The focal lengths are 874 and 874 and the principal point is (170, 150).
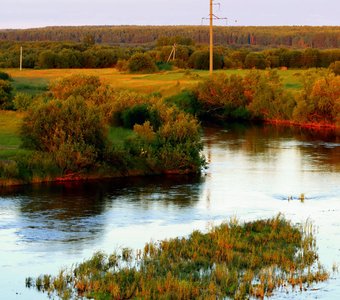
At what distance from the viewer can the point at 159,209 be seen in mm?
25344

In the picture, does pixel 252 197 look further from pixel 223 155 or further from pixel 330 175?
pixel 223 155

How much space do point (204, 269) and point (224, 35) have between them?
5207 inches

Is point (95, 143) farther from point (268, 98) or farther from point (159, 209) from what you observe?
point (268, 98)

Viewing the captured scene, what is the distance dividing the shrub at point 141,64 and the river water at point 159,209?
3295 cm

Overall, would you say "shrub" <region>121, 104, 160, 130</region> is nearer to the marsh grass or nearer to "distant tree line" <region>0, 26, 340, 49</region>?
the marsh grass

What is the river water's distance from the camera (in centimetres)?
1955

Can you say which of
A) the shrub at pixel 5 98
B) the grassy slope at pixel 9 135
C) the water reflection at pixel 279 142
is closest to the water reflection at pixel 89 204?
the grassy slope at pixel 9 135

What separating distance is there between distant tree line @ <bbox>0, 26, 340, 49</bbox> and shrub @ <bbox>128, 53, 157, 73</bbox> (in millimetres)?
58098

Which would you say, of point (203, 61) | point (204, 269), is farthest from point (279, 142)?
point (203, 61)

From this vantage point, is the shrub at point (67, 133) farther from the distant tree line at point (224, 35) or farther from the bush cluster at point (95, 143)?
the distant tree line at point (224, 35)

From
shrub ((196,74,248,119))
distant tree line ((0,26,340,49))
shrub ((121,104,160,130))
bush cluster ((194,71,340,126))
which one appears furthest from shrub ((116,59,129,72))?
distant tree line ((0,26,340,49))

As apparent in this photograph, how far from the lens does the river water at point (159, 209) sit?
64.1ft

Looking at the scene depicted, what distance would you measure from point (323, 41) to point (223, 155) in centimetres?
9962

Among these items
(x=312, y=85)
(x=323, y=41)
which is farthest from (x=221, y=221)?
(x=323, y=41)
